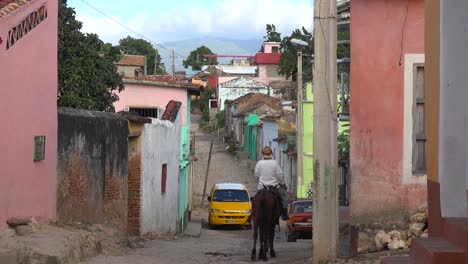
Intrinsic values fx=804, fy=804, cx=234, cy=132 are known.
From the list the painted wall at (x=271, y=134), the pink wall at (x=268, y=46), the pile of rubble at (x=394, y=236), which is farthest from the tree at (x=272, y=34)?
the pile of rubble at (x=394, y=236)

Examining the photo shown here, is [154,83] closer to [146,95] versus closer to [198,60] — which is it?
[146,95]

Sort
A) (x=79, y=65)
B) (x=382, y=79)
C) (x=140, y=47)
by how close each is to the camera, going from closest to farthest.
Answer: (x=382, y=79) < (x=79, y=65) < (x=140, y=47)

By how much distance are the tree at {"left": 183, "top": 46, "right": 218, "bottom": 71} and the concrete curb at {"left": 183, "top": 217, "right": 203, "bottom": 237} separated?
75.0 m

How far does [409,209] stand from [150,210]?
9058 mm

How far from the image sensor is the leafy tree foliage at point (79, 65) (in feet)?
79.5

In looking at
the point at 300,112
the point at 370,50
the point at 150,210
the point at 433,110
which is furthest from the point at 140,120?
the point at 300,112

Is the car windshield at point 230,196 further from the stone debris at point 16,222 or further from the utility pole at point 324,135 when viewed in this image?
the stone debris at point 16,222

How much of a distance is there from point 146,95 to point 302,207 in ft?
43.2

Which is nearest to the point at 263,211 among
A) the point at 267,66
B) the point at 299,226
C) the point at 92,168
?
the point at 92,168

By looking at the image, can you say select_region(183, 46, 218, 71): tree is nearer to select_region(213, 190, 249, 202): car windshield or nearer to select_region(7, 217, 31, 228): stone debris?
select_region(213, 190, 249, 202): car windshield

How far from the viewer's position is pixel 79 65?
24609mm

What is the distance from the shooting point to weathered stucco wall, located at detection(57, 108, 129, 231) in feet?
44.1

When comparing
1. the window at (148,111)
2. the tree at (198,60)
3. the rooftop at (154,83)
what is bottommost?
the window at (148,111)

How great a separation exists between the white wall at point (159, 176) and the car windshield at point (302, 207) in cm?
394
